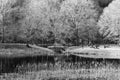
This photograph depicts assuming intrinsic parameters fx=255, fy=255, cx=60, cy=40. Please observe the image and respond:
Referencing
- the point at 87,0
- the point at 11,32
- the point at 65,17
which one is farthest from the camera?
the point at 87,0

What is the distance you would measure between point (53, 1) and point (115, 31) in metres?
19.3

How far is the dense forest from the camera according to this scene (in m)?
62.0

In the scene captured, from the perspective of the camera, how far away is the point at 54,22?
69000 millimetres

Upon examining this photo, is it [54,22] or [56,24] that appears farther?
[54,22]

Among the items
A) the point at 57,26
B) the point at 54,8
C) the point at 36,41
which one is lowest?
the point at 36,41

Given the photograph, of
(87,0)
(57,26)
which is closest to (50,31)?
(57,26)

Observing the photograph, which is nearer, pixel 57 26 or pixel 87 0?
pixel 57 26

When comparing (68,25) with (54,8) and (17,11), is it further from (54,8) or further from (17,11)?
(17,11)

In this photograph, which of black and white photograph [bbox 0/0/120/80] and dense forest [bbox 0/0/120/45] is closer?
black and white photograph [bbox 0/0/120/80]

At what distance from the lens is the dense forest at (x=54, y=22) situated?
6200 cm

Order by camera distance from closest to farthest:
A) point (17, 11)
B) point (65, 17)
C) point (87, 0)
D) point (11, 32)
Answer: point (11, 32) → point (17, 11) → point (65, 17) → point (87, 0)

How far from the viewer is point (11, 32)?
196ft

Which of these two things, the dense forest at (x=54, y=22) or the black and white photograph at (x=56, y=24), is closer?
the black and white photograph at (x=56, y=24)

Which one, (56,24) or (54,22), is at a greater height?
(54,22)
